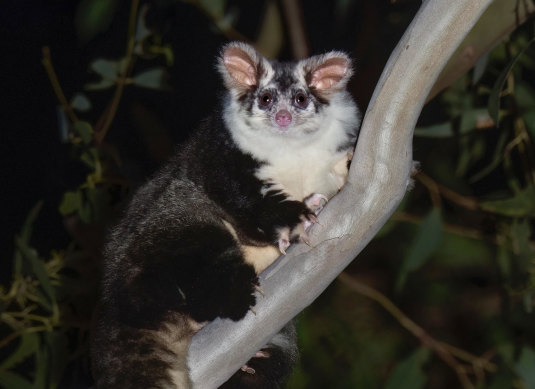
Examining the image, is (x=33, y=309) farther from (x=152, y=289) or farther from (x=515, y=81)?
(x=515, y=81)

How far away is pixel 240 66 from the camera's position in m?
2.27

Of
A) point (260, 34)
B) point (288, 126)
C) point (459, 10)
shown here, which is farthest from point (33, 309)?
point (459, 10)

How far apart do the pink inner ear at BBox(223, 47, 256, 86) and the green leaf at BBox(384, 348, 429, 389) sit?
153cm

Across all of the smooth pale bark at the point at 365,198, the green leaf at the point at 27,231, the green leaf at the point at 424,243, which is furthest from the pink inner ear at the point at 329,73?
the green leaf at the point at 27,231

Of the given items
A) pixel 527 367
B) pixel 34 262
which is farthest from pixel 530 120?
pixel 34 262

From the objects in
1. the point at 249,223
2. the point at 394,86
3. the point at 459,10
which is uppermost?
the point at 459,10

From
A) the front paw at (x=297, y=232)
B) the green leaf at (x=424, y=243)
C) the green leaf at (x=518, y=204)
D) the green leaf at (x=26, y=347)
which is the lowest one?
the green leaf at (x=26, y=347)

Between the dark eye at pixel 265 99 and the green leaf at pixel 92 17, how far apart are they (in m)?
1.26

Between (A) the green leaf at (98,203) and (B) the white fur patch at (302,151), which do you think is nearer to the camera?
(B) the white fur patch at (302,151)

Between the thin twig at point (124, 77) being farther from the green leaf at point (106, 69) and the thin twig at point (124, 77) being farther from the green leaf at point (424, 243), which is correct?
the green leaf at point (424, 243)

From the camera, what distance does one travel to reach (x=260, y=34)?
398 cm

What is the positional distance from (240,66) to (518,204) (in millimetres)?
1455

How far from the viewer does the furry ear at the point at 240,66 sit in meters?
2.23

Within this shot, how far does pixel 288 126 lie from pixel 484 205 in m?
1.39
